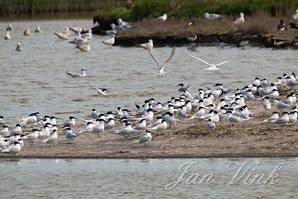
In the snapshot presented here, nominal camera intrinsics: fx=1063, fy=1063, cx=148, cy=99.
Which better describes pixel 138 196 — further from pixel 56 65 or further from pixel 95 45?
pixel 95 45

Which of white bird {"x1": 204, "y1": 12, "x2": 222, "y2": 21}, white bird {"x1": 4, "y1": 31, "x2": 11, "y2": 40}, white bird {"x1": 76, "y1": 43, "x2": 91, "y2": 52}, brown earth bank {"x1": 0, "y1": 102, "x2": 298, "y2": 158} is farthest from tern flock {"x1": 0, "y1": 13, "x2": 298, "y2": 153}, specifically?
white bird {"x1": 4, "y1": 31, "x2": 11, "y2": 40}

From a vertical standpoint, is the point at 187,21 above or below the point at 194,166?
below

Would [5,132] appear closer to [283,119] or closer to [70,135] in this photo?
[70,135]

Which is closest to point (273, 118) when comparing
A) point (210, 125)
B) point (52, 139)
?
point (210, 125)

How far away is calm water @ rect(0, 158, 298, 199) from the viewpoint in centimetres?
1547

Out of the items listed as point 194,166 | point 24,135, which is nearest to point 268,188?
point 194,166

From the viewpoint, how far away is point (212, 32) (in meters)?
44.8

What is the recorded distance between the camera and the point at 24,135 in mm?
19891

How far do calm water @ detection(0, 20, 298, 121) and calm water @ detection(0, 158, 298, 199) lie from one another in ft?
22.2

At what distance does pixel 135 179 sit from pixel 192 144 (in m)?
2.20

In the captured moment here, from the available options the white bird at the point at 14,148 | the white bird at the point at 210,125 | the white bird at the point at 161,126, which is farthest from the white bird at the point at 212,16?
the white bird at the point at 14,148

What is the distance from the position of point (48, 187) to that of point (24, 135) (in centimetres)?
388

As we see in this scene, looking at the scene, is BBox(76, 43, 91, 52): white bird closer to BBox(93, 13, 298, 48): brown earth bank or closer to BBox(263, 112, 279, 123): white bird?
BBox(93, 13, 298, 48): brown earth bank

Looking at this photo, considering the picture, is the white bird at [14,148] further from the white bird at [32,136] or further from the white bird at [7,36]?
the white bird at [7,36]
